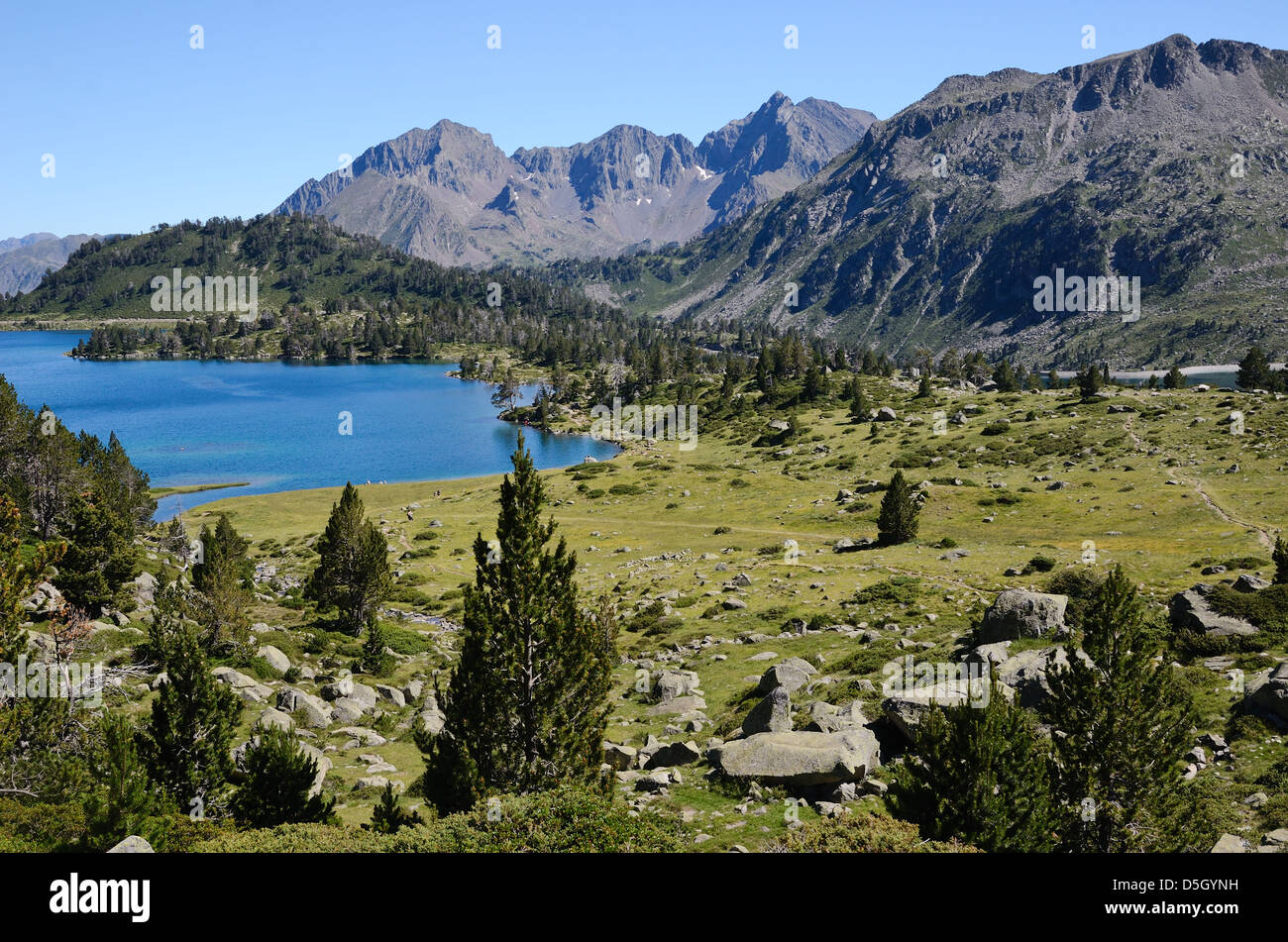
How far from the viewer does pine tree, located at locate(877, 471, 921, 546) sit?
202ft

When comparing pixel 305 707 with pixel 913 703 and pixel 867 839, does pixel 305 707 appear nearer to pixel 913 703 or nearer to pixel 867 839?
pixel 913 703

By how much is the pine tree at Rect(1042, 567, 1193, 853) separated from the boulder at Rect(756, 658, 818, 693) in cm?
1492

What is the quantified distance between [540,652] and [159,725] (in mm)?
10360

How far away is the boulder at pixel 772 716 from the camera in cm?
2650

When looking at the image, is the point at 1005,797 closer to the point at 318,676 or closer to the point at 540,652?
the point at 540,652

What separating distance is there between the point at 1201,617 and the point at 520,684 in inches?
1087

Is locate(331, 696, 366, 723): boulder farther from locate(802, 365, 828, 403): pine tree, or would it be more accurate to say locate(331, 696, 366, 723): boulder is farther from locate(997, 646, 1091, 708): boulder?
locate(802, 365, 828, 403): pine tree

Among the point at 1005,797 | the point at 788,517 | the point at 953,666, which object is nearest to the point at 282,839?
the point at 1005,797

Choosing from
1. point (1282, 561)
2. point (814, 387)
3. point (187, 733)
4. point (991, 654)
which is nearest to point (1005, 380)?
point (814, 387)

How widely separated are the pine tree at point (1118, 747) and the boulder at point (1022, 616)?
1590 centimetres

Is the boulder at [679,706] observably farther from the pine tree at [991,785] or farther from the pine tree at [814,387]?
the pine tree at [814,387]

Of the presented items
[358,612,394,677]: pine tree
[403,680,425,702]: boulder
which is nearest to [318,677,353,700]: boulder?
[403,680,425,702]: boulder

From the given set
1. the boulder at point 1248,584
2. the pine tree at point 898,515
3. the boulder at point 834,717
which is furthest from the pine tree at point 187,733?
the pine tree at point 898,515

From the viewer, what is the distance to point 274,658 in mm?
38938
